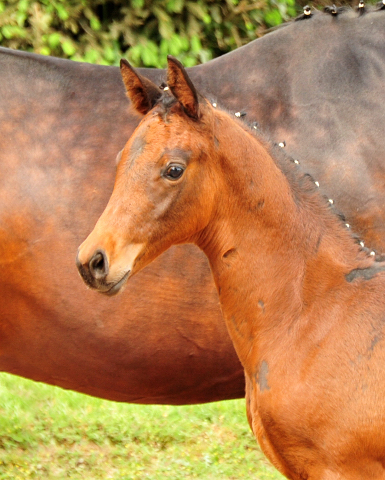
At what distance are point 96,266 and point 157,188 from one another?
37 cm

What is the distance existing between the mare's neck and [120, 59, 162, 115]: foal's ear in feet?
0.95

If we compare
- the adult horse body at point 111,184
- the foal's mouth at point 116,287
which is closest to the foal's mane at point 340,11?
the adult horse body at point 111,184

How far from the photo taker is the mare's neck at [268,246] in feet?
9.65

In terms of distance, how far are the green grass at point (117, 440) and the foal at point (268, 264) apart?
212 centimetres

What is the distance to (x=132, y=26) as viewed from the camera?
221 inches

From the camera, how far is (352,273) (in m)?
2.98

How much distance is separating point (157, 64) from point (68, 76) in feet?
5.78

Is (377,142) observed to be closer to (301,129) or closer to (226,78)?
(301,129)

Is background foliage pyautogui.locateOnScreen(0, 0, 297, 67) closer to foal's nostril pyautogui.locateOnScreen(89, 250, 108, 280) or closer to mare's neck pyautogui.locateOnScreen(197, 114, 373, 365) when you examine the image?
mare's neck pyautogui.locateOnScreen(197, 114, 373, 365)

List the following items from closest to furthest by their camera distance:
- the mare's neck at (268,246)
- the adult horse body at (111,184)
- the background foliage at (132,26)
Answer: the mare's neck at (268,246) → the adult horse body at (111,184) → the background foliage at (132,26)

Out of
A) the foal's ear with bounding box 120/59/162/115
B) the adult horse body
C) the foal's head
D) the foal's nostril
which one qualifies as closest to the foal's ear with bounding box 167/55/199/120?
the foal's head

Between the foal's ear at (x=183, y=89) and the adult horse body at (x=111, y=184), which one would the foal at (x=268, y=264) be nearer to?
the foal's ear at (x=183, y=89)

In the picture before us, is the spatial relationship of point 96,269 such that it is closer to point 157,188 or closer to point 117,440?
point 157,188

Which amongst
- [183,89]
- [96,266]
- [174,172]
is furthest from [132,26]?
[96,266]
